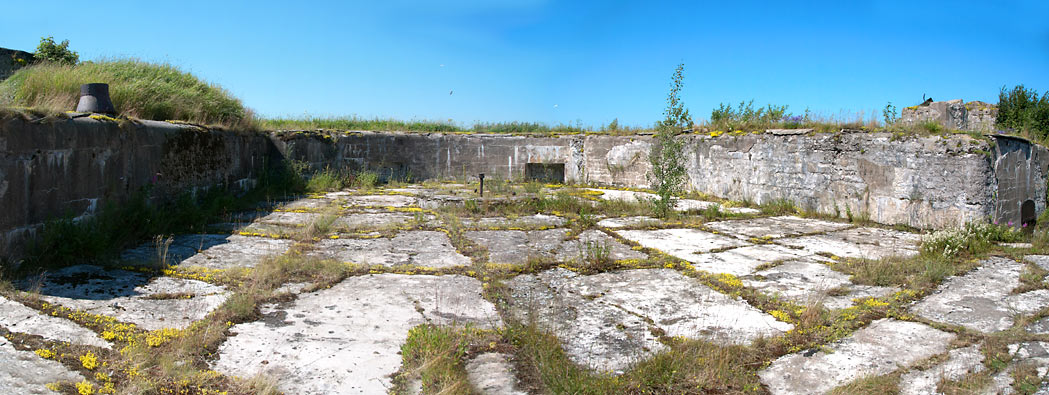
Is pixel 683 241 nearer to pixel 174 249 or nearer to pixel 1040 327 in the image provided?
pixel 1040 327

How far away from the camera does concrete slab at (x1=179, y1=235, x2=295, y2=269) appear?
15.7 ft

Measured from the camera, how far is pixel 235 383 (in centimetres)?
262

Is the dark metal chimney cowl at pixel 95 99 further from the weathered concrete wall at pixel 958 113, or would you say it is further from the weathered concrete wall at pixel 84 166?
the weathered concrete wall at pixel 958 113

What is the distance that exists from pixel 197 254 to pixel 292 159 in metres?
6.48

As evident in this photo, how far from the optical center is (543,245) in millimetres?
5957

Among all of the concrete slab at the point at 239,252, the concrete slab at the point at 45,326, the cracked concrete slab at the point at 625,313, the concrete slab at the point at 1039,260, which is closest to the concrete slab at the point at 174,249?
the concrete slab at the point at 239,252

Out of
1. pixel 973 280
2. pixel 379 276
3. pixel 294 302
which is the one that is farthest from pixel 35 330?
pixel 973 280

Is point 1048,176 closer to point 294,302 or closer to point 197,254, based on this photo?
point 294,302

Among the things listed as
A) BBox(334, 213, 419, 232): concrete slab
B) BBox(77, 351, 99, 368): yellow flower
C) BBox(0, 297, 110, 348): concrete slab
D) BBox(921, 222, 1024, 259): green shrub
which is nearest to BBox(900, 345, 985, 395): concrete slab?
BBox(921, 222, 1024, 259): green shrub

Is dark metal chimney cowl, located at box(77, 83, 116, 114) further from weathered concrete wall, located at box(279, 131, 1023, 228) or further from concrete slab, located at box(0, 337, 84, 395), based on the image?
weathered concrete wall, located at box(279, 131, 1023, 228)

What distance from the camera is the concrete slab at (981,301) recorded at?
367 centimetres

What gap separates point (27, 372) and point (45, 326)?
645 mm

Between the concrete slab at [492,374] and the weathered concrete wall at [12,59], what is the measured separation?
682 inches

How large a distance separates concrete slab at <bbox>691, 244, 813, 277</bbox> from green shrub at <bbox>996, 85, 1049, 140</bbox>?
646 inches
